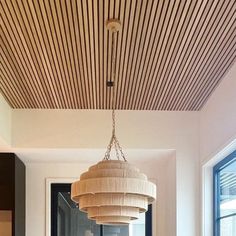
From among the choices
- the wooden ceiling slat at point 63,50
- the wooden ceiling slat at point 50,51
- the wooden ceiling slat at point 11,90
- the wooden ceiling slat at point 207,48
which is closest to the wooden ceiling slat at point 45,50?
the wooden ceiling slat at point 50,51

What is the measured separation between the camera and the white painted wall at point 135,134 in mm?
5496

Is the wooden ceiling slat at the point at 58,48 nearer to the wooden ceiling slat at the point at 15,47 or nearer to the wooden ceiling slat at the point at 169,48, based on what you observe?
the wooden ceiling slat at the point at 15,47

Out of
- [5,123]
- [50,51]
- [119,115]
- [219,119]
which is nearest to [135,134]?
[119,115]

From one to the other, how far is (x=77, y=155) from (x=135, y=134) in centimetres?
81

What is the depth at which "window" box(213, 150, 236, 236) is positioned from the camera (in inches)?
180

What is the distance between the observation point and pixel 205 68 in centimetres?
422

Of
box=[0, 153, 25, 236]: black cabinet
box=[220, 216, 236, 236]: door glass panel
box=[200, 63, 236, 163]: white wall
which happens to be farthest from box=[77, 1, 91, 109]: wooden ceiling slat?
box=[220, 216, 236, 236]: door glass panel

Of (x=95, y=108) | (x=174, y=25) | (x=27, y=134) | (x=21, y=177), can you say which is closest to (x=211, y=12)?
(x=174, y=25)

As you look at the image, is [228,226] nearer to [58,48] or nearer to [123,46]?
[123,46]

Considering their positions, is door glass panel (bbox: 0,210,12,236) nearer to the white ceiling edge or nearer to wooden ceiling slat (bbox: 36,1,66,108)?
the white ceiling edge

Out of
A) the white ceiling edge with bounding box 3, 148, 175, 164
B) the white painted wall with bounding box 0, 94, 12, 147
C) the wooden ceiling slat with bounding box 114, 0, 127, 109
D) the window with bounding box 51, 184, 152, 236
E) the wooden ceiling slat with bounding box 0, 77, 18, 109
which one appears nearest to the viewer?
the wooden ceiling slat with bounding box 114, 0, 127, 109

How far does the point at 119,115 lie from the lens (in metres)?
5.64

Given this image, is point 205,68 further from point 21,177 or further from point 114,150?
point 21,177

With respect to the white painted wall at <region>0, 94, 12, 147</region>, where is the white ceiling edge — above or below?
below
